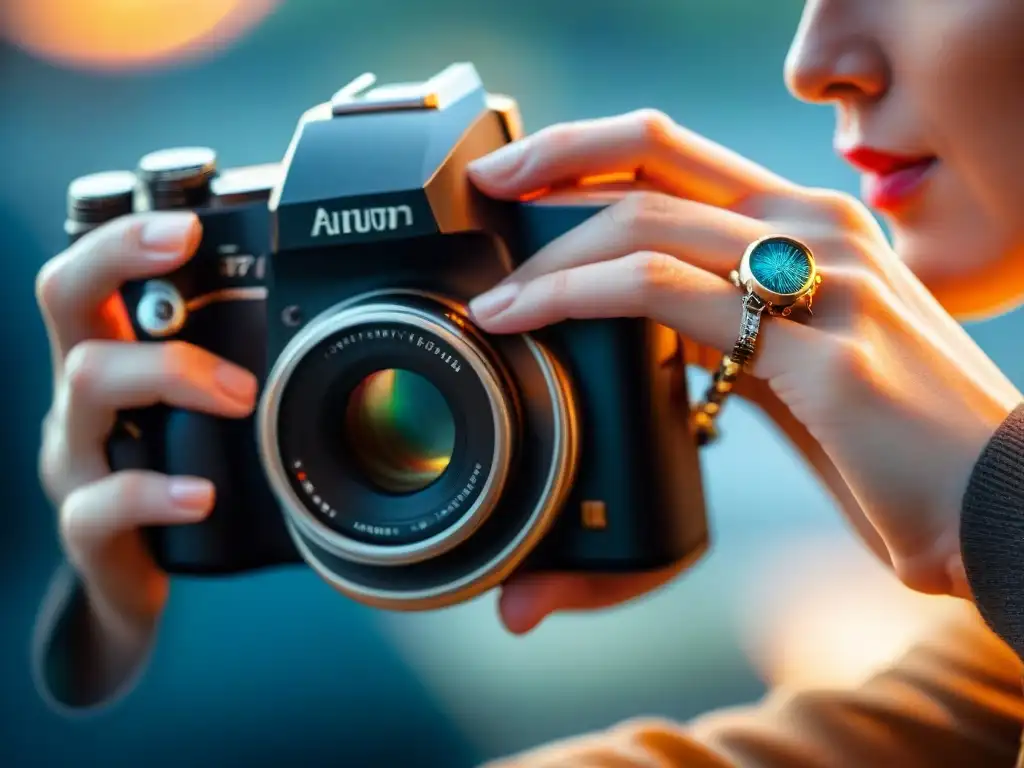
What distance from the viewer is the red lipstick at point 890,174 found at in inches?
22.2

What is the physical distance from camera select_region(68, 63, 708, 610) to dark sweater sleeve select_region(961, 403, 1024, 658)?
140mm

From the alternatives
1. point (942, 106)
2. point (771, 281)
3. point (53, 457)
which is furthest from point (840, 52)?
point (53, 457)

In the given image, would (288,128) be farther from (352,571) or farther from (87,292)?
(352,571)

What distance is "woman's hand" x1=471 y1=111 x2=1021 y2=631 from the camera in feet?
1.49

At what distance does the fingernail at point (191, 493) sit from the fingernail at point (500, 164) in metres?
0.22

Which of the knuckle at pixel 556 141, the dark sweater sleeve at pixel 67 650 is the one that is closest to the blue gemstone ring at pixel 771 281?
the knuckle at pixel 556 141

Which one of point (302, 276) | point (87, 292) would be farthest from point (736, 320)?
point (87, 292)

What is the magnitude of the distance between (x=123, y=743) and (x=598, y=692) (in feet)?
1.34

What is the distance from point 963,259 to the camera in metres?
0.58

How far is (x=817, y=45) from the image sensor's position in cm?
55

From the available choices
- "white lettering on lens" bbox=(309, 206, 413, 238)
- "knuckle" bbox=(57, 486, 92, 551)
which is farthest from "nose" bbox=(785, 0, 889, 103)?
"knuckle" bbox=(57, 486, 92, 551)

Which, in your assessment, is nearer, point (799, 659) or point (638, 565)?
point (638, 565)

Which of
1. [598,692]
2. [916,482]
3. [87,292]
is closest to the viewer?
[916,482]

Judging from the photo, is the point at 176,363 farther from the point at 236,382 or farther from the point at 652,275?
the point at 652,275
